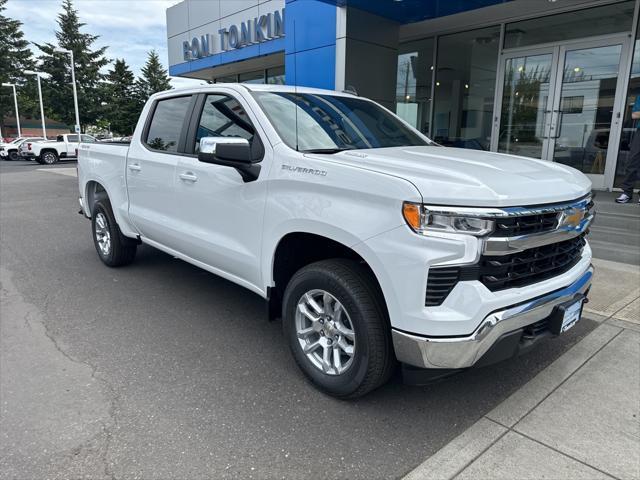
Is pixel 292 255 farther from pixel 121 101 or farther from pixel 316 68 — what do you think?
pixel 121 101

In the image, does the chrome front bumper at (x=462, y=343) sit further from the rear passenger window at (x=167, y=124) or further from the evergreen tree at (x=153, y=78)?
the evergreen tree at (x=153, y=78)

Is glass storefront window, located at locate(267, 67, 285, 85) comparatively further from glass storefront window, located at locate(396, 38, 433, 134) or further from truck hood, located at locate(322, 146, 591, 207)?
truck hood, located at locate(322, 146, 591, 207)

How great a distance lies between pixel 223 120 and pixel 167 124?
971 millimetres

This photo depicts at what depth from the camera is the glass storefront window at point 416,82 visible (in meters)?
12.0

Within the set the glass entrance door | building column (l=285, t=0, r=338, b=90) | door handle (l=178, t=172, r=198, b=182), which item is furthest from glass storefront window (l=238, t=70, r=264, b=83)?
door handle (l=178, t=172, r=198, b=182)

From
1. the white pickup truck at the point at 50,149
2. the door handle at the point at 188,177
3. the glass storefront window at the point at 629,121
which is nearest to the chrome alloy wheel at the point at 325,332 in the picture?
the door handle at the point at 188,177

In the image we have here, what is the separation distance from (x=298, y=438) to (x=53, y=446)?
1295 mm

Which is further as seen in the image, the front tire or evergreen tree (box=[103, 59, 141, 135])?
evergreen tree (box=[103, 59, 141, 135])

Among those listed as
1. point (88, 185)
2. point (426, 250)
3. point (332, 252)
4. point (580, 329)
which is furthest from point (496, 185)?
point (88, 185)

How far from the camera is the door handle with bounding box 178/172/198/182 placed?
3.82m

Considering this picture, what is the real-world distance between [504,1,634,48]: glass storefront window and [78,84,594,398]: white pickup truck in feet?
23.4

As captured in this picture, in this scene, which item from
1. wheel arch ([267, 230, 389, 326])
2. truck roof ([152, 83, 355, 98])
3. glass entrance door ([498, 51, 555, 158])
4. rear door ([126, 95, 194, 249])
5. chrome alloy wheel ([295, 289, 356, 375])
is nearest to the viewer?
Answer: chrome alloy wheel ([295, 289, 356, 375])

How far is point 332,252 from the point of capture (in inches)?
124

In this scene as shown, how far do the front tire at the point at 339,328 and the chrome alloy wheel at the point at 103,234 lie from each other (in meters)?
3.30
